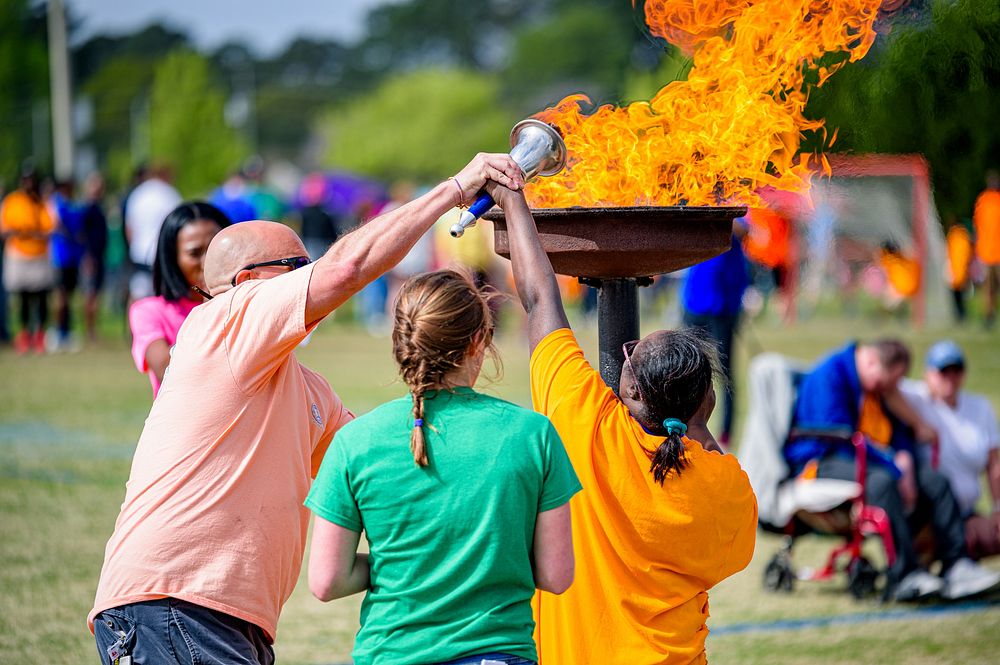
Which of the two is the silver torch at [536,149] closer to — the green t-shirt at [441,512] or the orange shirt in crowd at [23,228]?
the green t-shirt at [441,512]

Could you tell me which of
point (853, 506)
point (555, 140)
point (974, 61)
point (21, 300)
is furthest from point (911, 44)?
point (21, 300)

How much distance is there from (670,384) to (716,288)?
7.00 m

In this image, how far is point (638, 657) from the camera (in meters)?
3.04

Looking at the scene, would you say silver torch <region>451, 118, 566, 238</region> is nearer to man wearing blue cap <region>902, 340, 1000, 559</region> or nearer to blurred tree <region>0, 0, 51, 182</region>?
man wearing blue cap <region>902, 340, 1000, 559</region>

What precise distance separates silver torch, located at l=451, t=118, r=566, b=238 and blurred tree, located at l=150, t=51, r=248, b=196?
50.1 metres

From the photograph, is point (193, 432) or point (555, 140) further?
point (555, 140)

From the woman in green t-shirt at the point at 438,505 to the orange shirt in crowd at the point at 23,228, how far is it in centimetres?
1421

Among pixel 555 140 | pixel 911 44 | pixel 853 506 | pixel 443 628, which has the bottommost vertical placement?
pixel 853 506

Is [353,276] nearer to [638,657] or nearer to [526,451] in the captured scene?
[526,451]

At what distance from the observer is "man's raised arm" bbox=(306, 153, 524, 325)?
9.75 feet

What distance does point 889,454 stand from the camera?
6.67 metres

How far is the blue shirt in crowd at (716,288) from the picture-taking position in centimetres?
991

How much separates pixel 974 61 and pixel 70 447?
25.0 feet

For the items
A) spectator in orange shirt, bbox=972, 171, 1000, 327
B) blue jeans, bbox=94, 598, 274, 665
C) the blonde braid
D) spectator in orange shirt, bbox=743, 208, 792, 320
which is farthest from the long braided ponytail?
spectator in orange shirt, bbox=972, 171, 1000, 327
